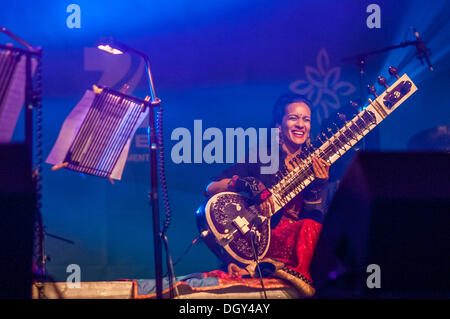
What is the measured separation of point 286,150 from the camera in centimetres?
373

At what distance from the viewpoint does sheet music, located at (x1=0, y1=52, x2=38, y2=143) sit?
267 centimetres

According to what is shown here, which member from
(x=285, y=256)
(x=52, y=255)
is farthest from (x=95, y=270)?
(x=285, y=256)

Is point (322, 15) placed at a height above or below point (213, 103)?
above

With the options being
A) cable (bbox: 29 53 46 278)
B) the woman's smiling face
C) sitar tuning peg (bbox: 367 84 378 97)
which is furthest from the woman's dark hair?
cable (bbox: 29 53 46 278)

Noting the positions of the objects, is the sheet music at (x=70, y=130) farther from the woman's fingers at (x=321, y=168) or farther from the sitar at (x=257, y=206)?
the woman's fingers at (x=321, y=168)

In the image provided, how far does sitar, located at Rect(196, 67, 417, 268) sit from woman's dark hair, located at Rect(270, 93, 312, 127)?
0.40m

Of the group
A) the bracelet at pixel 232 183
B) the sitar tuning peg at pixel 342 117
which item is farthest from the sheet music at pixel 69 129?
the sitar tuning peg at pixel 342 117

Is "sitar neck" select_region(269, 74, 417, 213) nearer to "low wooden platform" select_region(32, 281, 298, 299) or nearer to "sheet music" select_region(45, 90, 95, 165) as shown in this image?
"low wooden platform" select_region(32, 281, 298, 299)

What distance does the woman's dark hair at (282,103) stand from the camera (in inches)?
146
